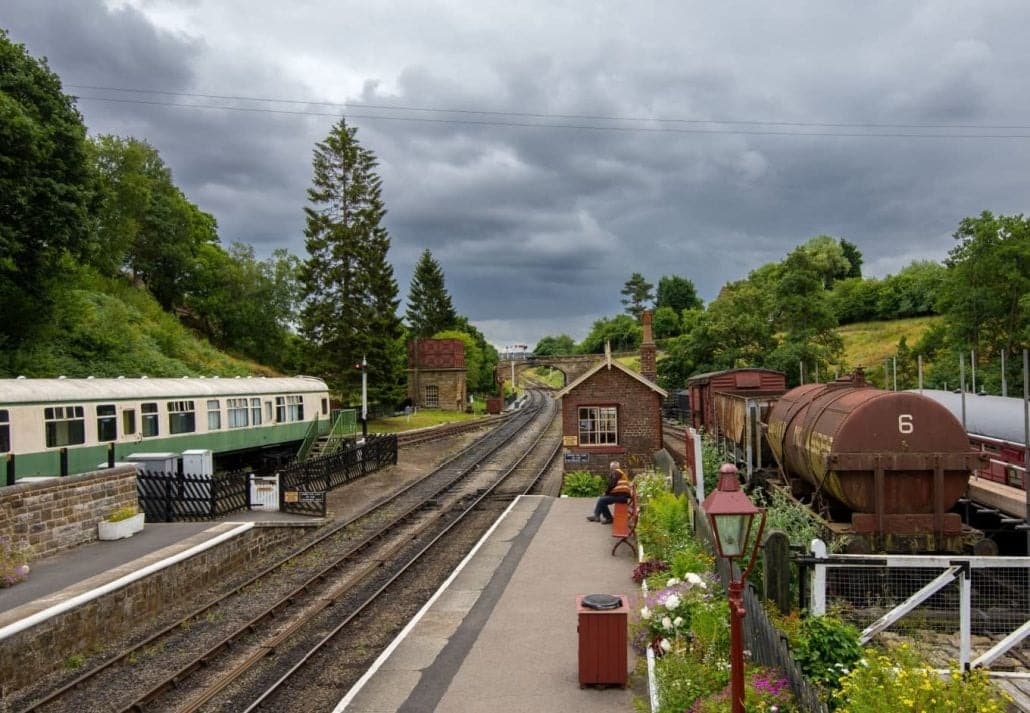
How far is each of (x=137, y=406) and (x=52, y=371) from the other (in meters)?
11.5

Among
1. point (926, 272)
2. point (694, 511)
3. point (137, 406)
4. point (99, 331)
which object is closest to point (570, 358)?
point (926, 272)

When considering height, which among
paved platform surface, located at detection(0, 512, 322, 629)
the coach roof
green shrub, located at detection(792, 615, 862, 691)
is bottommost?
paved platform surface, located at detection(0, 512, 322, 629)

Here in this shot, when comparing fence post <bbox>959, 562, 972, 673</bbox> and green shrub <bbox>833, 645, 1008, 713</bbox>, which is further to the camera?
fence post <bbox>959, 562, 972, 673</bbox>

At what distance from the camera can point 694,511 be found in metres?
12.6

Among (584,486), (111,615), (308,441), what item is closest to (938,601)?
(111,615)

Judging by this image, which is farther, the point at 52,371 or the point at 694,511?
the point at 52,371

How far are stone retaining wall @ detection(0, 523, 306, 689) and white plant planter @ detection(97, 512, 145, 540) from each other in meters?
2.13

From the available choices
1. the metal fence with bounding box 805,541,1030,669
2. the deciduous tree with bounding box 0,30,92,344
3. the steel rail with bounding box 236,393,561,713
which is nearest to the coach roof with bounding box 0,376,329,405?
the deciduous tree with bounding box 0,30,92,344

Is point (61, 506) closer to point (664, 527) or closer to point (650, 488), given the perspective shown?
point (664, 527)

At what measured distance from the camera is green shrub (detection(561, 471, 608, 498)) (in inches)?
917

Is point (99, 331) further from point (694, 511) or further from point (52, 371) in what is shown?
point (694, 511)

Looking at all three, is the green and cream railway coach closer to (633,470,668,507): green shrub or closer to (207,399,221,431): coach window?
(207,399,221,431): coach window

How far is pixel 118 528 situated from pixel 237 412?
34.2 ft

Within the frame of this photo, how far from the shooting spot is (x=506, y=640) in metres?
→ 9.71
